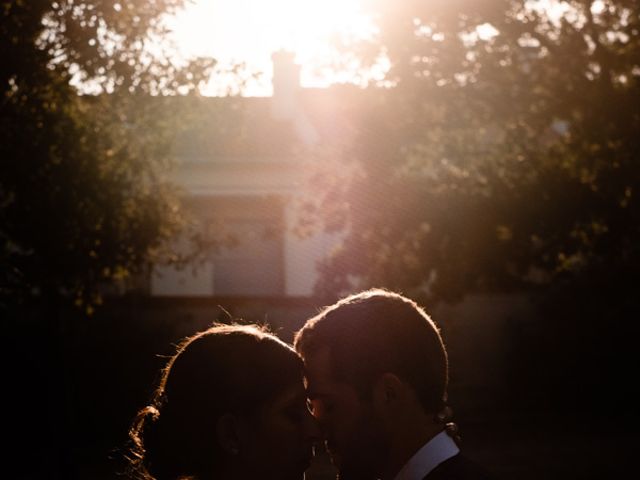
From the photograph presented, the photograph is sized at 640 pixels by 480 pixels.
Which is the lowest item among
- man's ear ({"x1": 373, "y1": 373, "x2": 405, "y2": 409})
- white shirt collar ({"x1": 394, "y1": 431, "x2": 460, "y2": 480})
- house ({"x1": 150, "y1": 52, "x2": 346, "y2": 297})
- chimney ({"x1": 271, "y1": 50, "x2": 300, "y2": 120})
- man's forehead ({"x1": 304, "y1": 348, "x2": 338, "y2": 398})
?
house ({"x1": 150, "y1": 52, "x2": 346, "y2": 297})

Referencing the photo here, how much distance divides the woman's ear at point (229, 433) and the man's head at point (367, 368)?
52 centimetres

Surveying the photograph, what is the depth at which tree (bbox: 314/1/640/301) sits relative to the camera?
14.3 metres

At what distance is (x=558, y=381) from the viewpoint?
74.3 feet

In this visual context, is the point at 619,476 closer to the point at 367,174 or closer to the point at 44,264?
the point at 367,174

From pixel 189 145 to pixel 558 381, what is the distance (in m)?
13.1

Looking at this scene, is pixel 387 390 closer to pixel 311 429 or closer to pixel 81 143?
pixel 311 429

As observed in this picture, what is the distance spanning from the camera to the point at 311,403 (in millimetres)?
3359

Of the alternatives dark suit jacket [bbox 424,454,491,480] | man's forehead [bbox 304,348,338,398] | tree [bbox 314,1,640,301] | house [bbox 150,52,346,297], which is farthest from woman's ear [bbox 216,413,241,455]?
house [bbox 150,52,346,297]

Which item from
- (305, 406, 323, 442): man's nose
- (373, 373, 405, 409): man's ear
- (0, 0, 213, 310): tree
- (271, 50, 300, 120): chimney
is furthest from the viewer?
(271, 50, 300, 120): chimney

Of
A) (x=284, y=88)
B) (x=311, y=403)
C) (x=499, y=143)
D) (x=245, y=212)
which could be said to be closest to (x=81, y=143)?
(x=499, y=143)

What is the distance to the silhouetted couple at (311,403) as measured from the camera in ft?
9.30

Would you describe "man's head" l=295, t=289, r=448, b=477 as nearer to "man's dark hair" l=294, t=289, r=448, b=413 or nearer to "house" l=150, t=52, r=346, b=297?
"man's dark hair" l=294, t=289, r=448, b=413

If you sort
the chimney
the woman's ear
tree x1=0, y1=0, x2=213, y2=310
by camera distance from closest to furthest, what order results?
the woman's ear → tree x1=0, y1=0, x2=213, y2=310 → the chimney

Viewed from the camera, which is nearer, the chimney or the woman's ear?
the woman's ear
